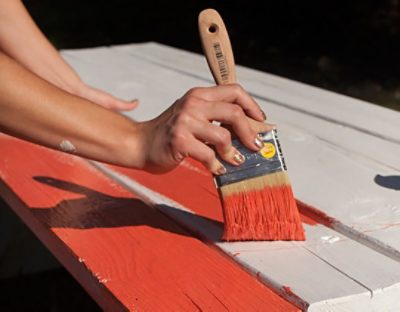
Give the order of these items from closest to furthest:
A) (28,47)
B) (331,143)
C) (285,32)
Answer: (331,143) → (28,47) → (285,32)

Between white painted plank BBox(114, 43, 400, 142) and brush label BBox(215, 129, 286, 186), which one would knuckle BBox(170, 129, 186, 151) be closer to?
brush label BBox(215, 129, 286, 186)

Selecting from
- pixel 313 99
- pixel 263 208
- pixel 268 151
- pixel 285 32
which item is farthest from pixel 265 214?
pixel 285 32

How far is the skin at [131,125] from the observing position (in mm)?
1262

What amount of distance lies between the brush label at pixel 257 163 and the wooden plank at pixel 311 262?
0.12 metres

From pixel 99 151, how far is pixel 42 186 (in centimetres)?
50

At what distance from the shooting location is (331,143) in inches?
74.7

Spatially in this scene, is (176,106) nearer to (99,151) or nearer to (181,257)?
(99,151)

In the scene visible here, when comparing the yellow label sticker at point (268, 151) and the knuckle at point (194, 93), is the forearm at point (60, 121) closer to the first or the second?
the knuckle at point (194, 93)

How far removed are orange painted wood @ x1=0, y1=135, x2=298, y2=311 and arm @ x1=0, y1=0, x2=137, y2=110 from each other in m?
0.27

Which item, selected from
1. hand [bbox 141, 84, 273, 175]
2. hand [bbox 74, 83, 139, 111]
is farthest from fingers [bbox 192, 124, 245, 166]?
hand [bbox 74, 83, 139, 111]

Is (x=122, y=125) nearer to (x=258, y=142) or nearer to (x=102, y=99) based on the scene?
(x=258, y=142)

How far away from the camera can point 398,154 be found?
1.78 metres

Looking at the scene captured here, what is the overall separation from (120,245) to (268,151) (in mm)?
317

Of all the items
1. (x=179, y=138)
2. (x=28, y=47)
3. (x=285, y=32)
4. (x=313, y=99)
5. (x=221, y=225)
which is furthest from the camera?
(x=285, y=32)
